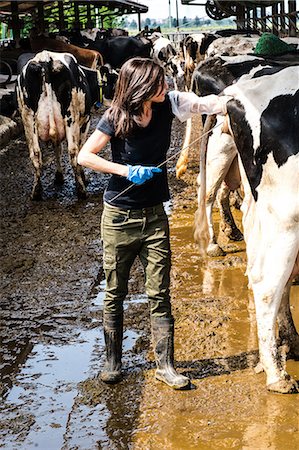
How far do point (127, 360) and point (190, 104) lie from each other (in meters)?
1.66

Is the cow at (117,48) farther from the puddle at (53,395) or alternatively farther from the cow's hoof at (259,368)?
the cow's hoof at (259,368)

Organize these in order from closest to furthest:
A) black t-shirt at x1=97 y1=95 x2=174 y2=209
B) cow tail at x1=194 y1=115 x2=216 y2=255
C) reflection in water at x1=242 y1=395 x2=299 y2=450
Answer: reflection in water at x1=242 y1=395 x2=299 y2=450 → black t-shirt at x1=97 y1=95 x2=174 y2=209 → cow tail at x1=194 y1=115 x2=216 y2=255

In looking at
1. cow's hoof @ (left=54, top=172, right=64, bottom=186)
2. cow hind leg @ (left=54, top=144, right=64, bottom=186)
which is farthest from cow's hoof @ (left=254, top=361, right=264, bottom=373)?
cow's hoof @ (left=54, top=172, right=64, bottom=186)

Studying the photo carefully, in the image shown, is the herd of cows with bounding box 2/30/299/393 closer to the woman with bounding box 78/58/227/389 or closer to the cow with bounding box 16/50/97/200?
the woman with bounding box 78/58/227/389

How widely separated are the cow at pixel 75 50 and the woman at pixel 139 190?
1455 cm

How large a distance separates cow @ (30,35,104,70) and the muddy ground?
11.8 m

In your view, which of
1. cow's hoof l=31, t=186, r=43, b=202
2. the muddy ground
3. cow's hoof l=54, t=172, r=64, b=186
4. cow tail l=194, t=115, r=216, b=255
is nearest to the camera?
the muddy ground

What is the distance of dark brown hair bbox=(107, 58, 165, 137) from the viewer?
466cm

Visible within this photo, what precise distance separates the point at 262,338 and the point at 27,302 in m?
2.45

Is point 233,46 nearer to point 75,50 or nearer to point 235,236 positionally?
point 235,236

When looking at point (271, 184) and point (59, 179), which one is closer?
point (271, 184)

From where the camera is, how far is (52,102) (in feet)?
33.8

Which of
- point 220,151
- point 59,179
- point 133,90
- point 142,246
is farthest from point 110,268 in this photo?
point 59,179

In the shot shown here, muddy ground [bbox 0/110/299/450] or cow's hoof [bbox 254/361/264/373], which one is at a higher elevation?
cow's hoof [bbox 254/361/264/373]
